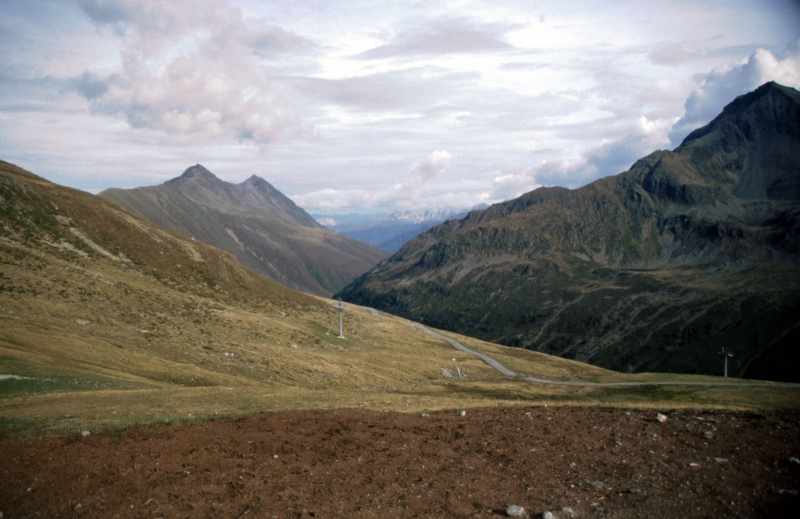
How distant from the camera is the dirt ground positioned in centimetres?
1513

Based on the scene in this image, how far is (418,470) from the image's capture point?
18500 mm

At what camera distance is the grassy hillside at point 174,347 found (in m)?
33.0

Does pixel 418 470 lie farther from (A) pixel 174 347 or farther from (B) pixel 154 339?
(B) pixel 154 339

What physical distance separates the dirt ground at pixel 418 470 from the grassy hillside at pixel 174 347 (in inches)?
238

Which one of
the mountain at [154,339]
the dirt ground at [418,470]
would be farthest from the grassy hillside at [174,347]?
Result: the dirt ground at [418,470]

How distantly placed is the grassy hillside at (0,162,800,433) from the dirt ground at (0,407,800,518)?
6036 mm

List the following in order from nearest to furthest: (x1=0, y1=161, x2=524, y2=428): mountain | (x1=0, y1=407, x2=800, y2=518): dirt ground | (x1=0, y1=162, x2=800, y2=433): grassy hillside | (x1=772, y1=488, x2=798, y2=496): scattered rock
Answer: (x1=772, y1=488, x2=798, y2=496): scattered rock
(x1=0, y1=407, x2=800, y2=518): dirt ground
(x1=0, y1=161, x2=524, y2=428): mountain
(x1=0, y1=162, x2=800, y2=433): grassy hillside

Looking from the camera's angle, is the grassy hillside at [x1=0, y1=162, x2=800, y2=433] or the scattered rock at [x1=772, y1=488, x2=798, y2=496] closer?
the scattered rock at [x1=772, y1=488, x2=798, y2=496]

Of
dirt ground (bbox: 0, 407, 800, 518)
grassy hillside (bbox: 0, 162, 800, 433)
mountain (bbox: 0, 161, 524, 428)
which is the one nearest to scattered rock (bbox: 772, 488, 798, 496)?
dirt ground (bbox: 0, 407, 800, 518)

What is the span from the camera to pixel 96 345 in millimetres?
46094

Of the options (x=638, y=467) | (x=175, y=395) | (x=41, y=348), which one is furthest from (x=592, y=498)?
(x=41, y=348)

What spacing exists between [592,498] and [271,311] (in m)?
86.0

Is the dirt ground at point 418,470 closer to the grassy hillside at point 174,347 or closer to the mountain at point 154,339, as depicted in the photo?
the mountain at point 154,339

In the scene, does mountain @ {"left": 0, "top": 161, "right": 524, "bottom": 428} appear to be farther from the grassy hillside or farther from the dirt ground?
the dirt ground
